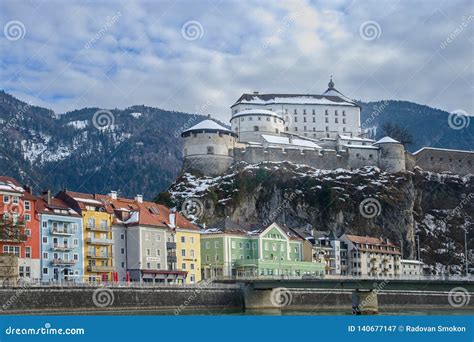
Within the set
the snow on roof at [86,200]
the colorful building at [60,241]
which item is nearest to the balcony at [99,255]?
the colorful building at [60,241]

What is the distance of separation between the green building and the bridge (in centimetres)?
1348

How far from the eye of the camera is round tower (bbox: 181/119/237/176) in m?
112

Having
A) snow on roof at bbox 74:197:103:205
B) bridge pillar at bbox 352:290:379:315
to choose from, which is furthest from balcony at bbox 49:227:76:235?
bridge pillar at bbox 352:290:379:315

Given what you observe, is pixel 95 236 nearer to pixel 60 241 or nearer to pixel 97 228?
pixel 97 228

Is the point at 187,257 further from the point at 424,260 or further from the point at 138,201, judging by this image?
the point at 424,260

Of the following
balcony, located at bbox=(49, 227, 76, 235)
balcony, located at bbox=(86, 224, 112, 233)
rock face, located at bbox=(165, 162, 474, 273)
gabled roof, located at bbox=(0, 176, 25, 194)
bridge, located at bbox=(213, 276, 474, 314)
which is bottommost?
bridge, located at bbox=(213, 276, 474, 314)

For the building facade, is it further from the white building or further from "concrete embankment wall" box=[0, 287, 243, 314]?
"concrete embankment wall" box=[0, 287, 243, 314]

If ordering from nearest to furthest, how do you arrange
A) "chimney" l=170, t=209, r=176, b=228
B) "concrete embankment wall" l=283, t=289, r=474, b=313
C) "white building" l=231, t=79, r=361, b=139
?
"concrete embankment wall" l=283, t=289, r=474, b=313 → "chimney" l=170, t=209, r=176, b=228 → "white building" l=231, t=79, r=361, b=139

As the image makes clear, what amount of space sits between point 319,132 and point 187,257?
2498 inches

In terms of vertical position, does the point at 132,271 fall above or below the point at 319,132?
below

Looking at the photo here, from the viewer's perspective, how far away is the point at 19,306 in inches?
2003

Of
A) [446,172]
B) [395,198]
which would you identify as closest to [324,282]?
[395,198]

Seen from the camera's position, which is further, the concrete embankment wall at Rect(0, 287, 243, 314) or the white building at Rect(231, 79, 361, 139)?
the white building at Rect(231, 79, 361, 139)

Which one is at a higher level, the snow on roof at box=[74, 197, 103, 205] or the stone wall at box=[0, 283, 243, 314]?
the snow on roof at box=[74, 197, 103, 205]
